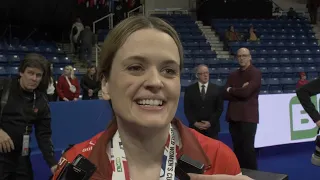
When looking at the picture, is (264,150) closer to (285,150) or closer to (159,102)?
(285,150)

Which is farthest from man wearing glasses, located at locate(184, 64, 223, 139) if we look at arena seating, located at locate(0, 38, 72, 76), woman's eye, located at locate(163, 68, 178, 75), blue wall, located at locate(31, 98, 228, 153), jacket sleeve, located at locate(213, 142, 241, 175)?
arena seating, located at locate(0, 38, 72, 76)

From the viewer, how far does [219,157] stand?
987 millimetres

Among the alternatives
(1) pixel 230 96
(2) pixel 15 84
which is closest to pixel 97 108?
(1) pixel 230 96

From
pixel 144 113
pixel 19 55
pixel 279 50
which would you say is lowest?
pixel 144 113

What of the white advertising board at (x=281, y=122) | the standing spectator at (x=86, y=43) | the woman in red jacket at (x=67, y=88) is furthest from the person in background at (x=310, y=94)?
the standing spectator at (x=86, y=43)

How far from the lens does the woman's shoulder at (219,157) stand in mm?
979

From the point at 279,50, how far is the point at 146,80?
13.2 m

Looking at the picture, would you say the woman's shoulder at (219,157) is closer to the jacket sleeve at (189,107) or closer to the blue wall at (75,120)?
the jacket sleeve at (189,107)

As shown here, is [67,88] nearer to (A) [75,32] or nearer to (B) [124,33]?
(A) [75,32]

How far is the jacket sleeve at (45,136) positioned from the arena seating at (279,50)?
7678mm

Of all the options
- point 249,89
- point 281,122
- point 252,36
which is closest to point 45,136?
point 249,89

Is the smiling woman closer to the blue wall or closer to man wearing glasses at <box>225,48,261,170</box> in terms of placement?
man wearing glasses at <box>225,48,261,170</box>

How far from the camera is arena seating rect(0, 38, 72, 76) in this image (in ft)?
28.1

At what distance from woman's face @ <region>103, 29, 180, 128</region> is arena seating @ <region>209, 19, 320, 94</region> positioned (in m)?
9.07
